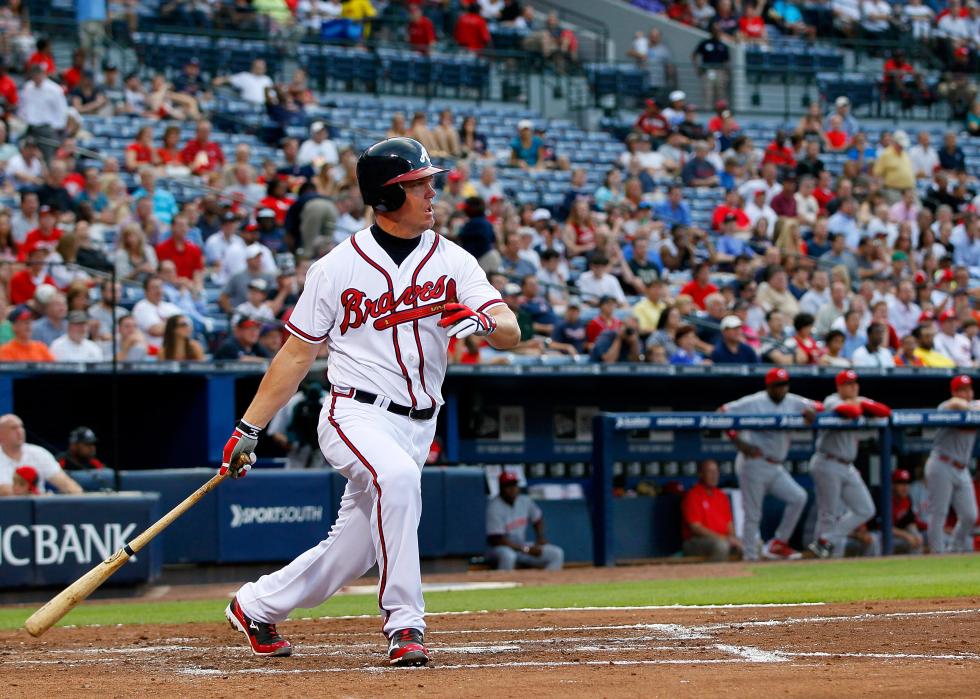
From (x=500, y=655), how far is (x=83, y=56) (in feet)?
44.7

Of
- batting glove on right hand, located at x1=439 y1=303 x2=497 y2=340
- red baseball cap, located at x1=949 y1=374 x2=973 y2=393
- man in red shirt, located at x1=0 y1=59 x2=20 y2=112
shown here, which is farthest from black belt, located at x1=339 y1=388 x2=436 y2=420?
man in red shirt, located at x1=0 y1=59 x2=20 y2=112

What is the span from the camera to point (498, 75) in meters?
22.8

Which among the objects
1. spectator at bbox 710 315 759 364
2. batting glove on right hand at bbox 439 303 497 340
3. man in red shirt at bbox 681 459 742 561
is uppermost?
batting glove on right hand at bbox 439 303 497 340

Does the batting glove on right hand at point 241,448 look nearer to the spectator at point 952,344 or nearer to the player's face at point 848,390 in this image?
the player's face at point 848,390

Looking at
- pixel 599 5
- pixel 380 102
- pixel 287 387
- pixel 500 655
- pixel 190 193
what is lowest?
pixel 500 655

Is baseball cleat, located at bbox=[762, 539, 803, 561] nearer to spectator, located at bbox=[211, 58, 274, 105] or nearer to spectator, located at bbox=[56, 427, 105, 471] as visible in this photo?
spectator, located at bbox=[56, 427, 105, 471]

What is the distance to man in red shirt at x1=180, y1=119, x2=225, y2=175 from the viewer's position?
53.9ft

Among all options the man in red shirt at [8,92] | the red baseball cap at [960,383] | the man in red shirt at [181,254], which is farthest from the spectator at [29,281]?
the red baseball cap at [960,383]

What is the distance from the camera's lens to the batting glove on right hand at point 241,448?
18.8 ft

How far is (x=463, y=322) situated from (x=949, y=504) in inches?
378

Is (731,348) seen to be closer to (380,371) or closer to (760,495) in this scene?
(760,495)

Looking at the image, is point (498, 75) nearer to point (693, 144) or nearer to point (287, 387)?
point (693, 144)

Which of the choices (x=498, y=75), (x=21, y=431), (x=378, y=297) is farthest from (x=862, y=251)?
(x=378, y=297)

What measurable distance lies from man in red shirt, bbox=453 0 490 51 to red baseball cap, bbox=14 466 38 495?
44.2ft
